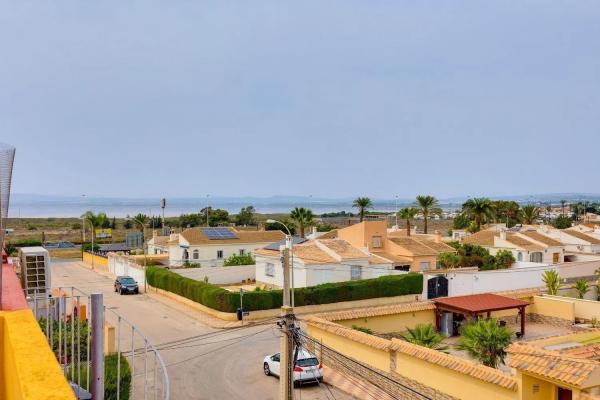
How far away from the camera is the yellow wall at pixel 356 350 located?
862 inches

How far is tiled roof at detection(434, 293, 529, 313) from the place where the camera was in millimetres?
30484

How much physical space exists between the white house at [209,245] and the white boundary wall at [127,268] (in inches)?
211

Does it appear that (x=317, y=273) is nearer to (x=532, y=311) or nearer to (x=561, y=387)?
(x=532, y=311)

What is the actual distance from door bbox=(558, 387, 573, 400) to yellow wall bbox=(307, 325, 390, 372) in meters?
6.89

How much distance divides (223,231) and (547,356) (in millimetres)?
49804

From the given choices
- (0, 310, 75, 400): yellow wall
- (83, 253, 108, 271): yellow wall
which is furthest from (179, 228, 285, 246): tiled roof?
(0, 310, 75, 400): yellow wall

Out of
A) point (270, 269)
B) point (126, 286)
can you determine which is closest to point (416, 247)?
point (270, 269)

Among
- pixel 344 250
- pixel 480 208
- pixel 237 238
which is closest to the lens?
pixel 344 250

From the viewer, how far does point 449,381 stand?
18.5 m

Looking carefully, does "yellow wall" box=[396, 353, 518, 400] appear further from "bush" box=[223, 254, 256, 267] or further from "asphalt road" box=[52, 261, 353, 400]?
"bush" box=[223, 254, 256, 267]

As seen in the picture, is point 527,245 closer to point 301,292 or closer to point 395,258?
point 395,258

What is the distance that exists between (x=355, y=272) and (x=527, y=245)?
24.1 meters

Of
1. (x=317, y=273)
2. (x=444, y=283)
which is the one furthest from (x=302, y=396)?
(x=444, y=283)

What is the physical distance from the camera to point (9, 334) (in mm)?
5254
